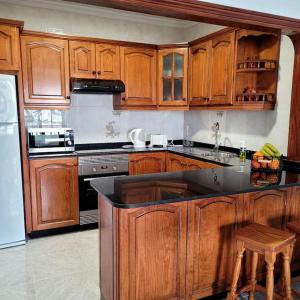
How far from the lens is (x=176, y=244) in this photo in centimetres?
186

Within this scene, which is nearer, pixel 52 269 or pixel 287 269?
pixel 287 269

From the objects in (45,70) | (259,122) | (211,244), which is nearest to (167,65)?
(259,122)

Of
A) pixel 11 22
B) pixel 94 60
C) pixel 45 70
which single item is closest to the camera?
pixel 11 22

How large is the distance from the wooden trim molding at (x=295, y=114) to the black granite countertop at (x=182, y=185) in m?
0.24

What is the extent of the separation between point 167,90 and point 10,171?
7.08 feet

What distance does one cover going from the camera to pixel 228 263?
2059mm

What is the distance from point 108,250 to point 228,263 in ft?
2.78

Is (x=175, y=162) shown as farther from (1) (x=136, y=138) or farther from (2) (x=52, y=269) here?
(2) (x=52, y=269)

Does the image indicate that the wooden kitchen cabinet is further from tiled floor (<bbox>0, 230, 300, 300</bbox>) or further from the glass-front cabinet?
tiled floor (<bbox>0, 230, 300, 300</bbox>)

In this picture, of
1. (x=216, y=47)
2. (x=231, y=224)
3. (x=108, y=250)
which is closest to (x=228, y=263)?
(x=231, y=224)

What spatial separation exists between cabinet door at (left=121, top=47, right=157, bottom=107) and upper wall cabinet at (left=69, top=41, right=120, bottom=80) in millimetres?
116

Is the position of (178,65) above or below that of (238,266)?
above

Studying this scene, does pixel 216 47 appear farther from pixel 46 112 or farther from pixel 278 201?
pixel 46 112

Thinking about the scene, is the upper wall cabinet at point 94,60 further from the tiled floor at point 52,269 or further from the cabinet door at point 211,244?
the cabinet door at point 211,244
